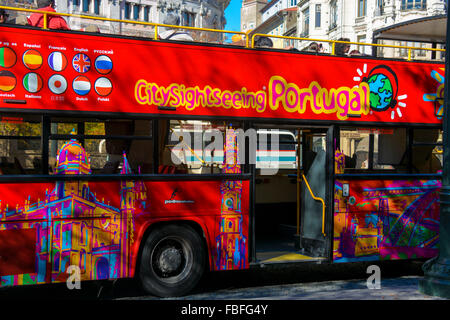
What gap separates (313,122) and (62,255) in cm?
415

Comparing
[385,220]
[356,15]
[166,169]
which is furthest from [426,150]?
[356,15]

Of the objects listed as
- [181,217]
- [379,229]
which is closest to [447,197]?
[379,229]

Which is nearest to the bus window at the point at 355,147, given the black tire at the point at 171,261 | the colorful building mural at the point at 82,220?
the colorful building mural at the point at 82,220

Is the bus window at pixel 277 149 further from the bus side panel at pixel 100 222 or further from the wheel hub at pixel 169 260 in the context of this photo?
the wheel hub at pixel 169 260

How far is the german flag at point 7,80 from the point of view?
6.61 metres

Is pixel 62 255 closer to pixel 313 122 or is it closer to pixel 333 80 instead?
pixel 313 122

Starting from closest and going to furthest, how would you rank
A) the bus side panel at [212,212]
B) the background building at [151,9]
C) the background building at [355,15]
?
the bus side panel at [212,212] < the background building at [355,15] < the background building at [151,9]

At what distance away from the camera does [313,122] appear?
8.35 metres

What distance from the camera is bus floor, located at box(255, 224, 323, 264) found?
8.27 meters

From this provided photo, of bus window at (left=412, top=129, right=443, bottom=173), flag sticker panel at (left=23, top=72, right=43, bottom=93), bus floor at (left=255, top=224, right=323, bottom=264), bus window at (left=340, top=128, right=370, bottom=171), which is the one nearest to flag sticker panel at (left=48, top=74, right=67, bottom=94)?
flag sticker panel at (left=23, top=72, right=43, bottom=93)

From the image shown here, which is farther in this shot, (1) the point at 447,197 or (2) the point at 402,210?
(2) the point at 402,210

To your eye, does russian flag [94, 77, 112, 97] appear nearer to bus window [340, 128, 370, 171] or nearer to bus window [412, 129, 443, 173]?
bus window [340, 128, 370, 171]

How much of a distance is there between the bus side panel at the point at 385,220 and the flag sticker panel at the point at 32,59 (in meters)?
4.70

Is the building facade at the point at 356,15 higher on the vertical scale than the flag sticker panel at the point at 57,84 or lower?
higher
